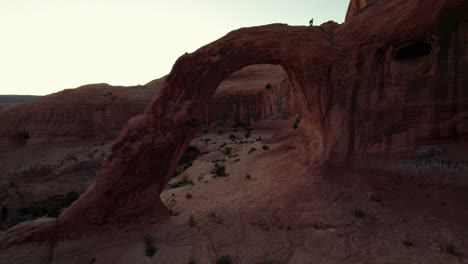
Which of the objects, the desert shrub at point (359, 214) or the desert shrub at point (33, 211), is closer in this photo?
the desert shrub at point (359, 214)

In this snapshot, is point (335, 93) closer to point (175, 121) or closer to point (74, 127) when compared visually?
point (175, 121)

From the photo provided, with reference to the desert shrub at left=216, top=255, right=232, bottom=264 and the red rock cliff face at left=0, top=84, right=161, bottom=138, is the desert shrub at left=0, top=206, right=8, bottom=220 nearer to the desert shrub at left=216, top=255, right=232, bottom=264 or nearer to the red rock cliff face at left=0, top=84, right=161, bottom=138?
the red rock cliff face at left=0, top=84, right=161, bottom=138

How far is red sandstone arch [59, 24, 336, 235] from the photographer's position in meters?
8.18

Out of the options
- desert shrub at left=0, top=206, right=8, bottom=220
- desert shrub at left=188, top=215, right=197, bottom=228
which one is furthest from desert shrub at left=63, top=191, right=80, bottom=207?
desert shrub at left=188, top=215, right=197, bottom=228

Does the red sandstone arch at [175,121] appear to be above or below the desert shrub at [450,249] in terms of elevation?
above

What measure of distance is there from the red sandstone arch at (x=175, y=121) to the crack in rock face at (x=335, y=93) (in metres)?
0.03

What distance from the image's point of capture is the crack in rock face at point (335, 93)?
805 centimetres

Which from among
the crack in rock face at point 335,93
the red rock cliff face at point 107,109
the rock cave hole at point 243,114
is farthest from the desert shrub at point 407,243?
the red rock cliff face at point 107,109

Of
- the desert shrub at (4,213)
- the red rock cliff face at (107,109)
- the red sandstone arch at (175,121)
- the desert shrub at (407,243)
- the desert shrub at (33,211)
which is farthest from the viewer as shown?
the red rock cliff face at (107,109)

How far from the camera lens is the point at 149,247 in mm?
7156

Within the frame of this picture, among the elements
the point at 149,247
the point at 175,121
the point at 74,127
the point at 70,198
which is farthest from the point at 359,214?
the point at 74,127

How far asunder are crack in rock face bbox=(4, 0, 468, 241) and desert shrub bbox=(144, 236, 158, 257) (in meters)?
1.01

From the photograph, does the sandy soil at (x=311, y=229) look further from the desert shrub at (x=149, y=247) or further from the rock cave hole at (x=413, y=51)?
the rock cave hole at (x=413, y=51)

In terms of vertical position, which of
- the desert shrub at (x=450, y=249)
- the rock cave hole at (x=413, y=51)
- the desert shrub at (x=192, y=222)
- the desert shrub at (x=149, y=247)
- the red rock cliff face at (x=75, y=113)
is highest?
the rock cave hole at (x=413, y=51)
